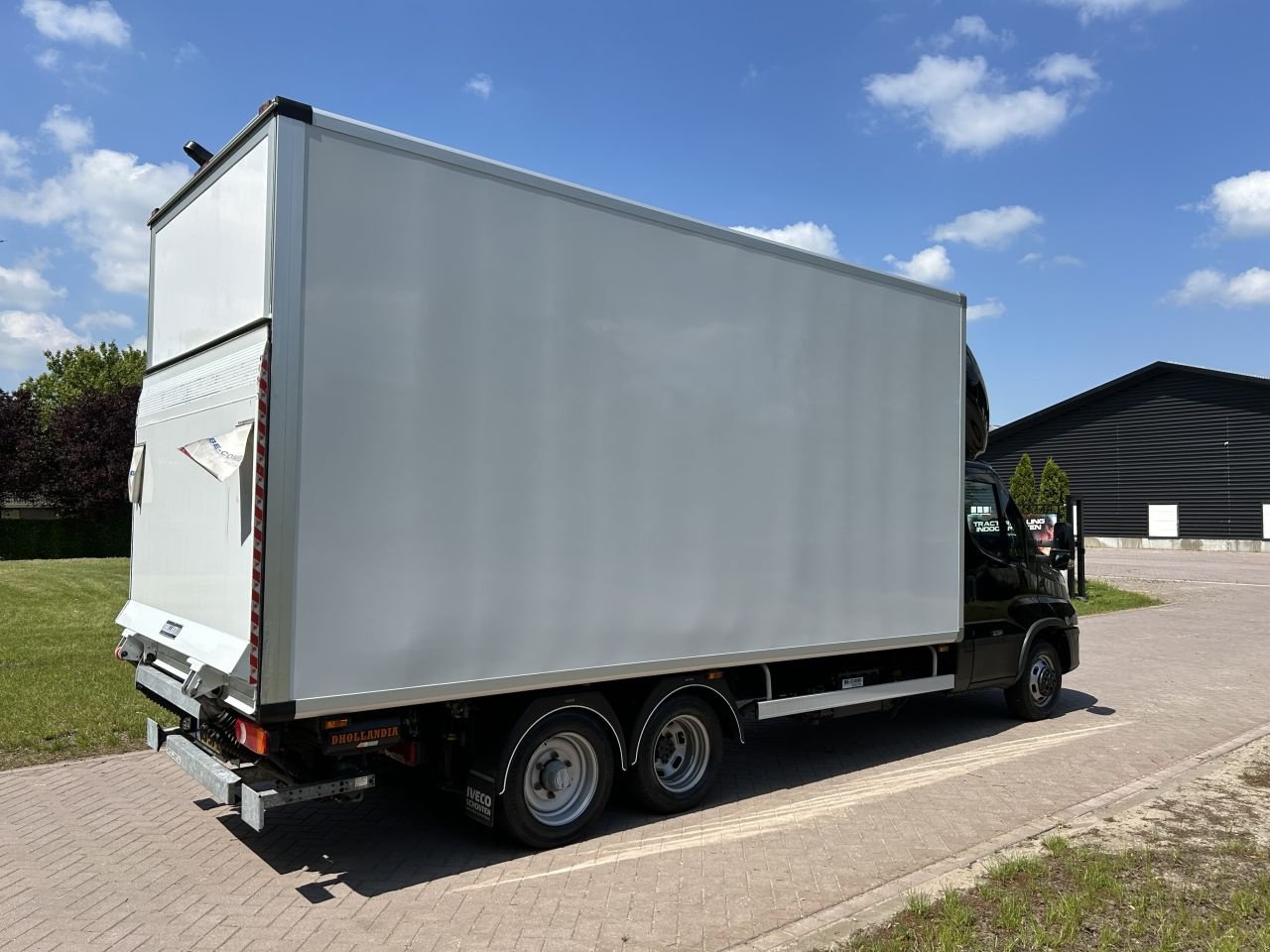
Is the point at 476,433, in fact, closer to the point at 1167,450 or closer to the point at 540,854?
the point at 540,854

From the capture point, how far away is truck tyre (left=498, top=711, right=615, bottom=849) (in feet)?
16.4

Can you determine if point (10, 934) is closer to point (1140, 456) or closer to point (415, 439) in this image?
point (415, 439)

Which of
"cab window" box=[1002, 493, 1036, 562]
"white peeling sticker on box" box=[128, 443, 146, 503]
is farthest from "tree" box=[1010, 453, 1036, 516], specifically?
"white peeling sticker on box" box=[128, 443, 146, 503]

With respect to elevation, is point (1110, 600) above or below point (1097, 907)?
above

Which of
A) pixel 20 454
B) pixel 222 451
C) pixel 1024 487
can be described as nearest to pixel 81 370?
pixel 20 454

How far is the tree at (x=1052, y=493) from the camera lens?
3006 cm

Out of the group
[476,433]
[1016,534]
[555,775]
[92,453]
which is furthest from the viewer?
[92,453]

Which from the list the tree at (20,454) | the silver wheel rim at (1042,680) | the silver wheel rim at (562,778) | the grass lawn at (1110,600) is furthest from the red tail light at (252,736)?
the tree at (20,454)

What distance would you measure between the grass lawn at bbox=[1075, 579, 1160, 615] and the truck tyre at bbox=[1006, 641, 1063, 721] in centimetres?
1053

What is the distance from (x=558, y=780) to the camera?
523cm

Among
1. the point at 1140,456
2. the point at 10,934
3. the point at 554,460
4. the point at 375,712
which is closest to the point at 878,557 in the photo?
the point at 554,460

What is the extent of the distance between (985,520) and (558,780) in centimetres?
446

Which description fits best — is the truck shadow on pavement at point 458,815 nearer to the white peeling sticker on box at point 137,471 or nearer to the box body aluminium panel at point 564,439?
the box body aluminium panel at point 564,439

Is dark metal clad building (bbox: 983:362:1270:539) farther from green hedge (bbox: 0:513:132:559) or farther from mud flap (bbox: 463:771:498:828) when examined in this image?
mud flap (bbox: 463:771:498:828)
